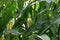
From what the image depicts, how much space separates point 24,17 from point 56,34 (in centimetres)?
17

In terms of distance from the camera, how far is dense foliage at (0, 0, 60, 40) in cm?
82

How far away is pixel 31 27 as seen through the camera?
858 mm

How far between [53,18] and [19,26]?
16 cm

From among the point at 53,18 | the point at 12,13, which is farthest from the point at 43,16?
the point at 12,13

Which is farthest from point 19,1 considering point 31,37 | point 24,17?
point 31,37

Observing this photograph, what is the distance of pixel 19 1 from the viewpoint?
950 mm

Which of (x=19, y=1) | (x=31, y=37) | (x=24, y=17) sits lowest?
(x=31, y=37)

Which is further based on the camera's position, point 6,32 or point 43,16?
point 43,16

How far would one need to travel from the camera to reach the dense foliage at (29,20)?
2.68 feet

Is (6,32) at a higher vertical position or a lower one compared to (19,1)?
lower

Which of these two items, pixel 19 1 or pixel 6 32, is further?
pixel 19 1

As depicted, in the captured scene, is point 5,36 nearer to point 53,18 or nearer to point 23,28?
point 23,28

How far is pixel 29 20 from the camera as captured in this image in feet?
2.78

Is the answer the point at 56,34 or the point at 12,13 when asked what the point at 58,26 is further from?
the point at 12,13
